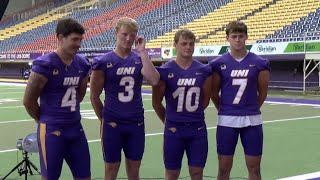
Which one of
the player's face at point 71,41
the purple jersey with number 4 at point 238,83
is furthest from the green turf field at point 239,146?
the player's face at point 71,41

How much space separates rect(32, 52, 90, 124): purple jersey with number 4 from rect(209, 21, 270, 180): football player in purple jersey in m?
1.46

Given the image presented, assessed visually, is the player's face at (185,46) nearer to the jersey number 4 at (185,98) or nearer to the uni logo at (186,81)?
the uni logo at (186,81)

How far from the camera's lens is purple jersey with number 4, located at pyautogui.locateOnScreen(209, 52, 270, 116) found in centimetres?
491

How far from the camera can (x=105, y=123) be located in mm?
4738

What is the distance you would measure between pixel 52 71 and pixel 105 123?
0.83 m

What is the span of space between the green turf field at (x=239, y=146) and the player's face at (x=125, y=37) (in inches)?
106

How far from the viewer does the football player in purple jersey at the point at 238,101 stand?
4883 millimetres

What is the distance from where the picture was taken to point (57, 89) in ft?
13.9

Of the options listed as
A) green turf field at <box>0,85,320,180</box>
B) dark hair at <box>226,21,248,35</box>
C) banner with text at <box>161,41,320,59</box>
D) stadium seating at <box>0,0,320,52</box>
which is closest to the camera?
dark hair at <box>226,21,248,35</box>

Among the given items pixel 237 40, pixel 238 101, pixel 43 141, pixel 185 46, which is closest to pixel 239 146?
pixel 238 101

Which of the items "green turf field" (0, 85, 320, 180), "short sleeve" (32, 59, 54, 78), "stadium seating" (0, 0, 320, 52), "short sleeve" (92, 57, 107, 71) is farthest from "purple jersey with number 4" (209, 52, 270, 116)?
"stadium seating" (0, 0, 320, 52)

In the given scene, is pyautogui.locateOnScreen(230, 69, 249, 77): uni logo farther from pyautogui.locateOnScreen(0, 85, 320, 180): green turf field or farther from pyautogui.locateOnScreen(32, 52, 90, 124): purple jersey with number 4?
pyautogui.locateOnScreen(0, 85, 320, 180): green turf field

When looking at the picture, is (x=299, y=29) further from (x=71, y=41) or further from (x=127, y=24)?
(x=71, y=41)

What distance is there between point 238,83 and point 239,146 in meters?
4.53
